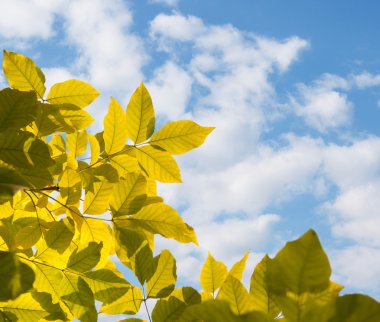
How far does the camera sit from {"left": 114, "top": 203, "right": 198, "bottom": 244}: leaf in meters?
1.74

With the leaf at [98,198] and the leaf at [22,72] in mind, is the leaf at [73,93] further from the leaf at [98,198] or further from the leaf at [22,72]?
the leaf at [98,198]

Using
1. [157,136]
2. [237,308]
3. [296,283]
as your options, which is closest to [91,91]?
[157,136]

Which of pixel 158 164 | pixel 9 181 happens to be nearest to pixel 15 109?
pixel 9 181

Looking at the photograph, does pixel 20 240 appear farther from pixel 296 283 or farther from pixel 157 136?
pixel 296 283

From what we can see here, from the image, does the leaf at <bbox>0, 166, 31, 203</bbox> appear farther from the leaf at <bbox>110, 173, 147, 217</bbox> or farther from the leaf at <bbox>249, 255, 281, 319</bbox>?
the leaf at <bbox>110, 173, 147, 217</bbox>

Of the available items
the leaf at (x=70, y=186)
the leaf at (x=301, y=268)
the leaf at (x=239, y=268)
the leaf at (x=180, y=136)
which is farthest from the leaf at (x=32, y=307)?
the leaf at (x=301, y=268)

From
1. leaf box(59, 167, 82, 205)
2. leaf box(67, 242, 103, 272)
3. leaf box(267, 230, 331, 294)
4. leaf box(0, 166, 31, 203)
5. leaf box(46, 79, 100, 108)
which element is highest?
leaf box(46, 79, 100, 108)

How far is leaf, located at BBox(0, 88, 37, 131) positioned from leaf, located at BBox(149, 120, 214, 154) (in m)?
0.73

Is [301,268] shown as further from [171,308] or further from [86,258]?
[86,258]

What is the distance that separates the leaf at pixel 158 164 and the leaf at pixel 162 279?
1.93 feet

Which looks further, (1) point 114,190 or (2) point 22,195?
(2) point 22,195

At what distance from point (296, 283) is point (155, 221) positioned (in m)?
1.06

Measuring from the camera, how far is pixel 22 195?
226cm

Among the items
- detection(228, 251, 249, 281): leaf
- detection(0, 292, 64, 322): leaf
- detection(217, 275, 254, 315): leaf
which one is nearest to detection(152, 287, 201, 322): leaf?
detection(228, 251, 249, 281): leaf
